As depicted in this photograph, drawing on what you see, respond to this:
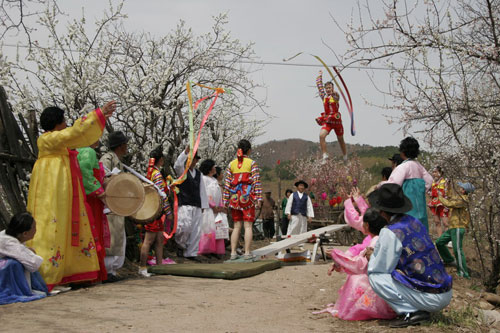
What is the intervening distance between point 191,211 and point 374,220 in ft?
16.0

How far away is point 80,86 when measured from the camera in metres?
8.95

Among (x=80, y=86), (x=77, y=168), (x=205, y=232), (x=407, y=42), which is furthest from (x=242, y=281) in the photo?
→ (x=80, y=86)

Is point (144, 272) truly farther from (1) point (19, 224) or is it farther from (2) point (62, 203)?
(1) point (19, 224)

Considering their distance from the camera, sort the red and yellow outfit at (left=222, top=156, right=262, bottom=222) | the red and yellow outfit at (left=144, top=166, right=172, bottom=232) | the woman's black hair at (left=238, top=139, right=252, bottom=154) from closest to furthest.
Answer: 1. the red and yellow outfit at (left=144, top=166, right=172, bottom=232)
2. the red and yellow outfit at (left=222, top=156, right=262, bottom=222)
3. the woman's black hair at (left=238, top=139, right=252, bottom=154)

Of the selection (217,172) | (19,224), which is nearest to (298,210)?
(217,172)

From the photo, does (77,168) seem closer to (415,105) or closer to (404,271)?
(404,271)

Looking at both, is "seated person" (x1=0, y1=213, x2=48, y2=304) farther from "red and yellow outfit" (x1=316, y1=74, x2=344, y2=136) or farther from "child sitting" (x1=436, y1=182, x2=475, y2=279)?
"child sitting" (x1=436, y1=182, x2=475, y2=279)

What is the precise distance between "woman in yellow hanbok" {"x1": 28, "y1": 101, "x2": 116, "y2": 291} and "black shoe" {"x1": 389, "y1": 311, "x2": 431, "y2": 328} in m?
3.45

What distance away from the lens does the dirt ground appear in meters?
4.24

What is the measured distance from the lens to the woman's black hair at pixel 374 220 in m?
4.91

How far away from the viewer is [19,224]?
5195 mm

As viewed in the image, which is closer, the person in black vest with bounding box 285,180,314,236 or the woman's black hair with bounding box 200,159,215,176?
the woman's black hair with bounding box 200,159,215,176

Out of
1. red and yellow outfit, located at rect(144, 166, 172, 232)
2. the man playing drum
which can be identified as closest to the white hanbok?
red and yellow outfit, located at rect(144, 166, 172, 232)

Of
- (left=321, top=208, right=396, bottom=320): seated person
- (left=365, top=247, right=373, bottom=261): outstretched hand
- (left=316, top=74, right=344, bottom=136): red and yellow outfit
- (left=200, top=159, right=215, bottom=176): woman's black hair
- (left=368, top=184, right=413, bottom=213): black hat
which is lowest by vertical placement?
(left=321, top=208, right=396, bottom=320): seated person
